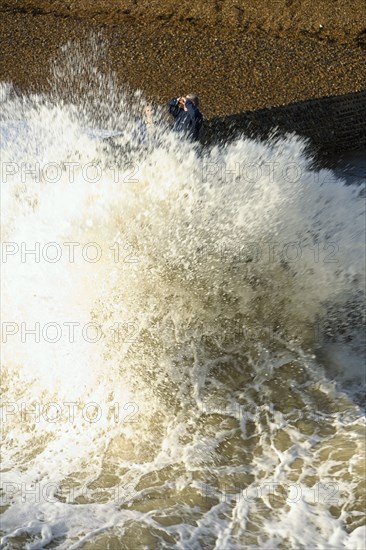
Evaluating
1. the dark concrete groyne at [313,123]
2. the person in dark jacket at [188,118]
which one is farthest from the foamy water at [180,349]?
the dark concrete groyne at [313,123]

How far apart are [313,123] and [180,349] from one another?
145 inches

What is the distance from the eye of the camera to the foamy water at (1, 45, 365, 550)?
175 inches

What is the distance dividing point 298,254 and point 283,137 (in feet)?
6.84

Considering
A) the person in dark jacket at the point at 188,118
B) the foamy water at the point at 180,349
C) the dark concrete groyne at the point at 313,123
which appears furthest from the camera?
the dark concrete groyne at the point at 313,123

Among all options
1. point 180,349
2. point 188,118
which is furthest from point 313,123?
point 180,349

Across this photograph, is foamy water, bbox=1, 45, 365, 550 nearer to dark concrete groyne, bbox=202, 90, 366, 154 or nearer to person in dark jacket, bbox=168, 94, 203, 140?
person in dark jacket, bbox=168, 94, 203, 140

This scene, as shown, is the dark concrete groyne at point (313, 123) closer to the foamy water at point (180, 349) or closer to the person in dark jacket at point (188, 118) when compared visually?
the person in dark jacket at point (188, 118)

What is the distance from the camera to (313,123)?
27.3ft

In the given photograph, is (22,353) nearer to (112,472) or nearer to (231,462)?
(112,472)

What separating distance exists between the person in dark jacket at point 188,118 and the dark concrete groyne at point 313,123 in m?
0.30

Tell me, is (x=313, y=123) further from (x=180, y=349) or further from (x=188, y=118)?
(x=180, y=349)

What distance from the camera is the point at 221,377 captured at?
17.8 ft

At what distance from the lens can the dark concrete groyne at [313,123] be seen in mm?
7859

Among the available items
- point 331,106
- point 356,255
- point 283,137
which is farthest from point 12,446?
point 331,106
